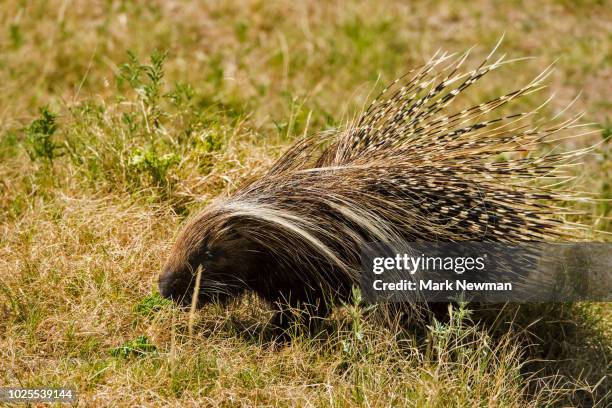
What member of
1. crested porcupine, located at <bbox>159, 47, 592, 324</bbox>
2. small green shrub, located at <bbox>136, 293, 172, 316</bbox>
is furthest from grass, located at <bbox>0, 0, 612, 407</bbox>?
crested porcupine, located at <bbox>159, 47, 592, 324</bbox>

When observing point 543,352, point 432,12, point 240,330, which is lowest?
point 543,352

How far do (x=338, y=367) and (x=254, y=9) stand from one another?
13.2 ft

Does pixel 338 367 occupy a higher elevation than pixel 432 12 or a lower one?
lower

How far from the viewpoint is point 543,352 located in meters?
3.65

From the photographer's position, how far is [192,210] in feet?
13.0

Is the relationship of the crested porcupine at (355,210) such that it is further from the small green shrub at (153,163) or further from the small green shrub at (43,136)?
the small green shrub at (43,136)

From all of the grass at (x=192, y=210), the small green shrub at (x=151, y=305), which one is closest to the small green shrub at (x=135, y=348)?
the grass at (x=192, y=210)

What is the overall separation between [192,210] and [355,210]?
3.44 feet

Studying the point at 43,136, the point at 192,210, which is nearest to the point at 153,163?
the point at 192,210

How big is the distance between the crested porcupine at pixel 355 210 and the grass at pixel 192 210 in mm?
189

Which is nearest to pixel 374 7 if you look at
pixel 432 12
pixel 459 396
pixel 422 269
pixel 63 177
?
pixel 432 12

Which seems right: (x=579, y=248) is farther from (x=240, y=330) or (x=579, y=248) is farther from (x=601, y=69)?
(x=601, y=69)

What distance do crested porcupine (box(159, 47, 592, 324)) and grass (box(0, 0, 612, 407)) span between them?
0.19m

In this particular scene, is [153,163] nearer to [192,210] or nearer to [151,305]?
→ [192,210]
